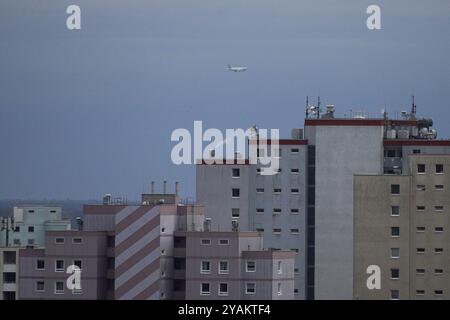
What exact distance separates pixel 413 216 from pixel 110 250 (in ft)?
69.4

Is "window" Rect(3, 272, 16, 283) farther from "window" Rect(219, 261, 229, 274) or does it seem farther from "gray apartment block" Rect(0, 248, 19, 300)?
"window" Rect(219, 261, 229, 274)

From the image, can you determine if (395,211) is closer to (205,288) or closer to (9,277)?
(9,277)

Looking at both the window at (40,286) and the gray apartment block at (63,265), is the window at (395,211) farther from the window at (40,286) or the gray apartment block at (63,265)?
the window at (40,286)

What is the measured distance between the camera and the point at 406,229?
3132 inches

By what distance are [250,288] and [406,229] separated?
18.6m

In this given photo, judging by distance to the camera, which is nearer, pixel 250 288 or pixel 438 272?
pixel 250 288

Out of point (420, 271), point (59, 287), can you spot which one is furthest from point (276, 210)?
point (59, 287)

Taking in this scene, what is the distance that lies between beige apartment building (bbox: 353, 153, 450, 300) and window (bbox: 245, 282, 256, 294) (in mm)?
16078

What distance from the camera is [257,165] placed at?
9106cm

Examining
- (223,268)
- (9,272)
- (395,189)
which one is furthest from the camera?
(395,189)

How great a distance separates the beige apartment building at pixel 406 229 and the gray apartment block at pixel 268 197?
10.5 m

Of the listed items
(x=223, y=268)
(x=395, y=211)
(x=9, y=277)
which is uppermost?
(x=395, y=211)
